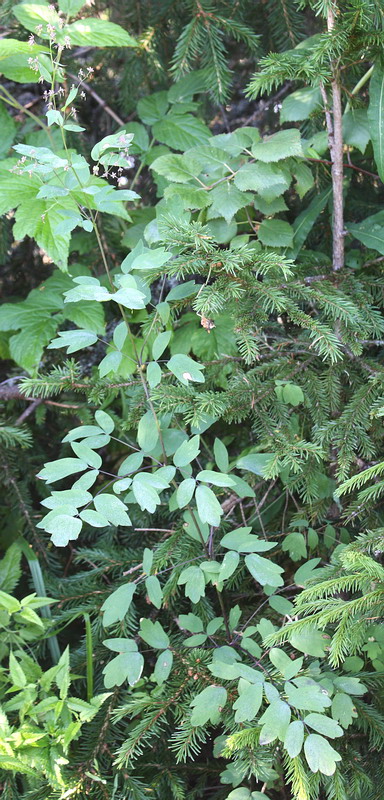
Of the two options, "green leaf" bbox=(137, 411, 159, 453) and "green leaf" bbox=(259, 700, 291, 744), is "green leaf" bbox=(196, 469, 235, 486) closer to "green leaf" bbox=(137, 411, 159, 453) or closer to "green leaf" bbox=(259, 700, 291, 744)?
"green leaf" bbox=(137, 411, 159, 453)

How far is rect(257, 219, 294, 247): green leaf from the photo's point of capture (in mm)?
1382

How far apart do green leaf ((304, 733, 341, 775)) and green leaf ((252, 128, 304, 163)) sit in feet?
3.32

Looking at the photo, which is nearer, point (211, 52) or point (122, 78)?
point (211, 52)

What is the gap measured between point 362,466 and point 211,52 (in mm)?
1129

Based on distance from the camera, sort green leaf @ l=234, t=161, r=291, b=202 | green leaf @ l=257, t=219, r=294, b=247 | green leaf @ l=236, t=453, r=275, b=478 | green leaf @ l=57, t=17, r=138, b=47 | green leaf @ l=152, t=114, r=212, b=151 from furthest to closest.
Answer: green leaf @ l=152, t=114, r=212, b=151
green leaf @ l=57, t=17, r=138, b=47
green leaf @ l=257, t=219, r=294, b=247
green leaf @ l=234, t=161, r=291, b=202
green leaf @ l=236, t=453, r=275, b=478

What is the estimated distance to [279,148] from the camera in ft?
4.12

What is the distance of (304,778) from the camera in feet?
2.93

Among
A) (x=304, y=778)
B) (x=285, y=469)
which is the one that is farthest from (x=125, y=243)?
(x=304, y=778)

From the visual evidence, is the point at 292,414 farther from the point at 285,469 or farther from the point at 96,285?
the point at 96,285

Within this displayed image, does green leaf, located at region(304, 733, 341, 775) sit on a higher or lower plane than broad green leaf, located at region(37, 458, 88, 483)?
lower

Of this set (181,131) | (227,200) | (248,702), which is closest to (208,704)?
(248,702)

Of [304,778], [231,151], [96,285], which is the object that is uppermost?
[231,151]

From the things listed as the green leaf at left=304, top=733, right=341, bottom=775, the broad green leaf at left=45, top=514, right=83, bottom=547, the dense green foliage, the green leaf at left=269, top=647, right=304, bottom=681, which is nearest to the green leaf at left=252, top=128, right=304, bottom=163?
the dense green foliage

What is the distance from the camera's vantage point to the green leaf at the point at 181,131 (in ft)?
5.50
